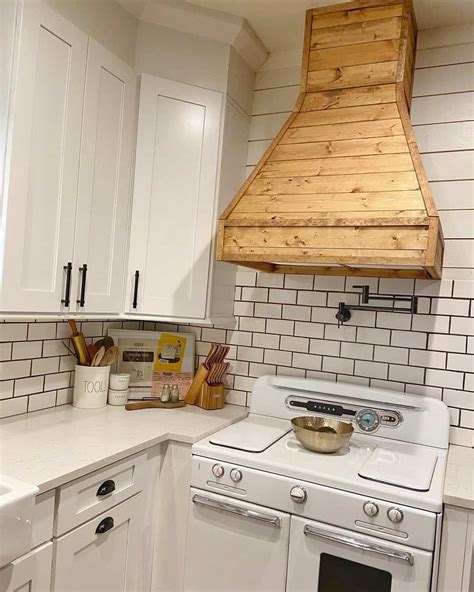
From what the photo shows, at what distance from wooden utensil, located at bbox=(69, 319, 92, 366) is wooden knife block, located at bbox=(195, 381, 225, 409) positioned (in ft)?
1.80

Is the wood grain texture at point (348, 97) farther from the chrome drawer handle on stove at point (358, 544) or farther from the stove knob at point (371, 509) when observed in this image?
the chrome drawer handle on stove at point (358, 544)

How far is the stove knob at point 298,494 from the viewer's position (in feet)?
5.17

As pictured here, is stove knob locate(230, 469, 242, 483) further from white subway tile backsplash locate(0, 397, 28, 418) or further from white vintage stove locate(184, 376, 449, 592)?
white subway tile backsplash locate(0, 397, 28, 418)

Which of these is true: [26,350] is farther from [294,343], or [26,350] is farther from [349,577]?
[349,577]

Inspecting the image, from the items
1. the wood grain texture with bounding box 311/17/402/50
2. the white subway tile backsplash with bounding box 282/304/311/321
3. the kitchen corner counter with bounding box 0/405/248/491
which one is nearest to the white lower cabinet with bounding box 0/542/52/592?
the kitchen corner counter with bounding box 0/405/248/491

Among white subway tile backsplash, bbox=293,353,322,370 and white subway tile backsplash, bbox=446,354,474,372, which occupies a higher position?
white subway tile backsplash, bbox=446,354,474,372

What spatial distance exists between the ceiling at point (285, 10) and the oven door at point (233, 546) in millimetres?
1954

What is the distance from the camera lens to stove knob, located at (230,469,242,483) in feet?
5.53

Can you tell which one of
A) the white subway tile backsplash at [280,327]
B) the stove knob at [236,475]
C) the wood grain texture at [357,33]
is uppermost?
the wood grain texture at [357,33]

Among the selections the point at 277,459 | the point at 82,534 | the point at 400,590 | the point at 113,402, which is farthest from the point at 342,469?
the point at 113,402

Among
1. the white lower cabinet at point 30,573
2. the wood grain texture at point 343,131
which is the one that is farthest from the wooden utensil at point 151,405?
the wood grain texture at point 343,131

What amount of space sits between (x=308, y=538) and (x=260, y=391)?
30.5 inches

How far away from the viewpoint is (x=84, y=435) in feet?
5.90

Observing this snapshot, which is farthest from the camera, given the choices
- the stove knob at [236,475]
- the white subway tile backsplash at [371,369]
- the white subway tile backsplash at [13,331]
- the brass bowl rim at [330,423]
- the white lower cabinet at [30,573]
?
the white subway tile backsplash at [371,369]
